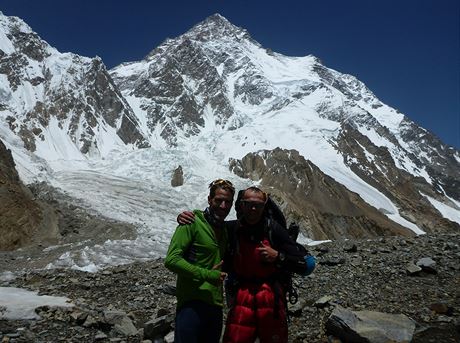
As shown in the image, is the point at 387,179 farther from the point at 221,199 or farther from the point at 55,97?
the point at 221,199

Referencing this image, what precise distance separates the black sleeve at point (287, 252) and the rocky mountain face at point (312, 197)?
60.4m

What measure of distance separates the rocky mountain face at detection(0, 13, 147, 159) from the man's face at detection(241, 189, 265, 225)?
86236 millimetres

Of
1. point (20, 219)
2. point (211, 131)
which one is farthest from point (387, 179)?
point (20, 219)

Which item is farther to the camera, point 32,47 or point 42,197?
point 32,47

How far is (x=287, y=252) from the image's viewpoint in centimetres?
498

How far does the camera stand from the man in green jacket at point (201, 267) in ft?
15.7

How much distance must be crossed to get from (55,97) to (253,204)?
350 ft

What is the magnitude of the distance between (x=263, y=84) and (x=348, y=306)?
193717mm

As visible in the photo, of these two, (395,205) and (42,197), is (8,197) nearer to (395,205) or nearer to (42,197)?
(42,197)

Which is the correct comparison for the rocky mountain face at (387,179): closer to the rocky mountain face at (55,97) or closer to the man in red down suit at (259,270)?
the rocky mountain face at (55,97)

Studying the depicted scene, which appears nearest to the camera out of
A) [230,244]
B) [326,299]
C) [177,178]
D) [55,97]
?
[230,244]

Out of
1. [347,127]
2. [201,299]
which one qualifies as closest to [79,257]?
[201,299]

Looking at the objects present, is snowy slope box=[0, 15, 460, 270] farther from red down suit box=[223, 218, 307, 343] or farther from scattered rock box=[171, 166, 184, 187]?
red down suit box=[223, 218, 307, 343]

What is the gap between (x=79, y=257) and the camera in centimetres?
2209
